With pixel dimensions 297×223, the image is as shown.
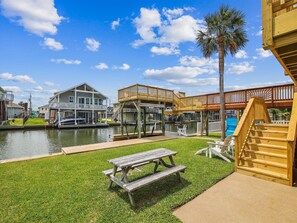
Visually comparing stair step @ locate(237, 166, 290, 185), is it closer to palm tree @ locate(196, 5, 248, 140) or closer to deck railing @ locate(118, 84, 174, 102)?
palm tree @ locate(196, 5, 248, 140)

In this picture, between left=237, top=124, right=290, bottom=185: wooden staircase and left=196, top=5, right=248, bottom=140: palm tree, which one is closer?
left=237, top=124, right=290, bottom=185: wooden staircase

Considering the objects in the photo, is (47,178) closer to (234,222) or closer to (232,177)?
(234,222)

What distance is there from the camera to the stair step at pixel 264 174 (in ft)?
12.6

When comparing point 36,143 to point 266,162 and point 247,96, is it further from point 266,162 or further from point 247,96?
point 247,96

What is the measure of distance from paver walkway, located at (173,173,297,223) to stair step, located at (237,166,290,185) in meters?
0.17

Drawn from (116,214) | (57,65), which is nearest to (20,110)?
(57,65)

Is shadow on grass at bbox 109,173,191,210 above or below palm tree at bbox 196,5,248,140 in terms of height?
below

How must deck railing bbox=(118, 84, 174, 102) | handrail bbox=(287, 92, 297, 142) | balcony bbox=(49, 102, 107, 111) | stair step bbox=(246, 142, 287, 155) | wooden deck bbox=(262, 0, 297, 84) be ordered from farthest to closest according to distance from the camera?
balcony bbox=(49, 102, 107, 111)
deck railing bbox=(118, 84, 174, 102)
stair step bbox=(246, 142, 287, 155)
handrail bbox=(287, 92, 297, 142)
wooden deck bbox=(262, 0, 297, 84)

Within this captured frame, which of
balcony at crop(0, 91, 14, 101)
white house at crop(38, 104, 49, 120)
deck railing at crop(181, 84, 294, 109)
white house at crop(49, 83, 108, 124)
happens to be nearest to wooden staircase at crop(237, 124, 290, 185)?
deck railing at crop(181, 84, 294, 109)

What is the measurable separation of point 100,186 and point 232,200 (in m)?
2.96

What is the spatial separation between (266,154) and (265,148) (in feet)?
1.07

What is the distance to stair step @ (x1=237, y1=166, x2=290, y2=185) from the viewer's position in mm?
3850

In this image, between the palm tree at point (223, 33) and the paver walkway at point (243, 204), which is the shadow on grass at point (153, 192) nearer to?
the paver walkway at point (243, 204)

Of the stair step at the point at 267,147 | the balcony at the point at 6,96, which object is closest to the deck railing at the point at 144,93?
the stair step at the point at 267,147
